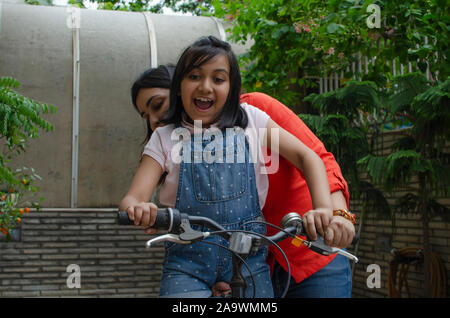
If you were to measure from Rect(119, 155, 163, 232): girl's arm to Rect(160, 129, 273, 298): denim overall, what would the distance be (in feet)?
0.29

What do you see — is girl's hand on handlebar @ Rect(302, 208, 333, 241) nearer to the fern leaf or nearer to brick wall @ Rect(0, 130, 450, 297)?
the fern leaf

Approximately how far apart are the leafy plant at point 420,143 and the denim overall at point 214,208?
2557 millimetres

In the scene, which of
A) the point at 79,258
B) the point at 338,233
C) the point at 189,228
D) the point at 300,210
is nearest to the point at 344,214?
the point at 338,233

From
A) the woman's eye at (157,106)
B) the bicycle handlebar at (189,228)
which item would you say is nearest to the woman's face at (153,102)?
the woman's eye at (157,106)

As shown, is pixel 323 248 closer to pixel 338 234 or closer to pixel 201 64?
pixel 338 234

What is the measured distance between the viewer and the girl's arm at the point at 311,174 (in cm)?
159

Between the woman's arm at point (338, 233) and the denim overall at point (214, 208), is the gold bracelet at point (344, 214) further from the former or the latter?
the denim overall at point (214, 208)

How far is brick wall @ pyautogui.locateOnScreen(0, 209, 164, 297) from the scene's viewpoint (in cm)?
735

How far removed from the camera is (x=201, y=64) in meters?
1.95

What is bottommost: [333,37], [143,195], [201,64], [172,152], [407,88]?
[143,195]

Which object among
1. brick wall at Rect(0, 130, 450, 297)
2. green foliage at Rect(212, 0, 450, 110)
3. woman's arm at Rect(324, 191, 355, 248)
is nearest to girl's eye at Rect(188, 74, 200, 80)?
woman's arm at Rect(324, 191, 355, 248)

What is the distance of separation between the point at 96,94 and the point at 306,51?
350 centimetres

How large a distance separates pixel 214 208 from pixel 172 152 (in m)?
0.23
